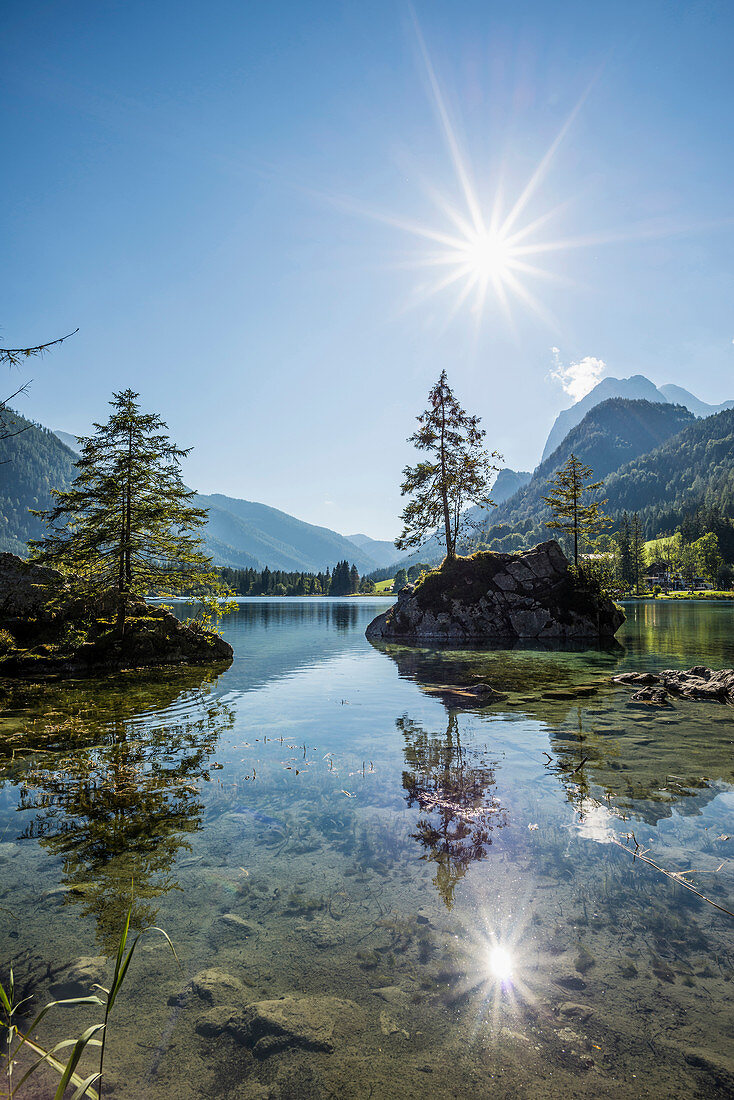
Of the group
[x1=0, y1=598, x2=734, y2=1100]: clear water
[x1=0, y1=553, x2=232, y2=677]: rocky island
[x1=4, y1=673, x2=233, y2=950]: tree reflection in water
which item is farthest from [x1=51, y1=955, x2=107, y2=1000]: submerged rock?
[x1=0, y1=553, x2=232, y2=677]: rocky island

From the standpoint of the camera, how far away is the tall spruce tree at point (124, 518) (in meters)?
22.3

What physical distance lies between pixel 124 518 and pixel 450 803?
67.3 ft

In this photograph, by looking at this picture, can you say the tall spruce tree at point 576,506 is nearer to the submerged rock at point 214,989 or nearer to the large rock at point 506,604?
the large rock at point 506,604

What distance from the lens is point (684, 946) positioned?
4645mm

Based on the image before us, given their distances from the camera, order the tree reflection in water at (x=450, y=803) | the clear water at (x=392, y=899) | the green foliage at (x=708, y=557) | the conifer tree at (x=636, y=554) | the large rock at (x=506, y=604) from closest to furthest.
Answer: the clear water at (x=392, y=899), the tree reflection in water at (x=450, y=803), the large rock at (x=506, y=604), the conifer tree at (x=636, y=554), the green foliage at (x=708, y=557)

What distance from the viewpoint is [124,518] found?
2289 centimetres

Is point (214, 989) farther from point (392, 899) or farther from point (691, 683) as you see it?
point (691, 683)

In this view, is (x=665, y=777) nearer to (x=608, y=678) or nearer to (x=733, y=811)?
(x=733, y=811)

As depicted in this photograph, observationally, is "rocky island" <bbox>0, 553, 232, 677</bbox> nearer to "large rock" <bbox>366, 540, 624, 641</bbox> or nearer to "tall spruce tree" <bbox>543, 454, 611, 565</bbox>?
"large rock" <bbox>366, 540, 624, 641</bbox>

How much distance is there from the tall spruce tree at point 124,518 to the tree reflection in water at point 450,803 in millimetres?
16142

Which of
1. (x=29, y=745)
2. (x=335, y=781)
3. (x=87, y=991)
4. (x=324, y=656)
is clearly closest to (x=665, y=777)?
(x=335, y=781)

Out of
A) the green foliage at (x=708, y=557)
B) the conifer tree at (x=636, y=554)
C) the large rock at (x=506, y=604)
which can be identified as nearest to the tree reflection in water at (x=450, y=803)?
the large rock at (x=506, y=604)

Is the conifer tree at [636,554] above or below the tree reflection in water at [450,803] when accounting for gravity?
above

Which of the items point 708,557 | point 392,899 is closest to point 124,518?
point 392,899
